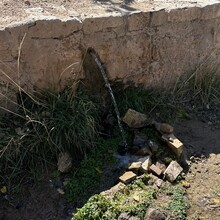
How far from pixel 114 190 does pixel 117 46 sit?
4.27ft

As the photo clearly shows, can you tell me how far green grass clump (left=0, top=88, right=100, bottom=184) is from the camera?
3.25 m

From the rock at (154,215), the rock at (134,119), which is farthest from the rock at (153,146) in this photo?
the rock at (154,215)

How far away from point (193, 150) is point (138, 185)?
0.79 m

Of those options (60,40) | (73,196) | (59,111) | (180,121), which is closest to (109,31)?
(60,40)

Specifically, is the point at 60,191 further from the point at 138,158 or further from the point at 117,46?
the point at 117,46

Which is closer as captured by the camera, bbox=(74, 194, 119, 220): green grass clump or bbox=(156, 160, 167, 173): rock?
bbox=(74, 194, 119, 220): green grass clump

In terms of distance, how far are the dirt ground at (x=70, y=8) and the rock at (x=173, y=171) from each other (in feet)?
4.50

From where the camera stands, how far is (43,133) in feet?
10.9

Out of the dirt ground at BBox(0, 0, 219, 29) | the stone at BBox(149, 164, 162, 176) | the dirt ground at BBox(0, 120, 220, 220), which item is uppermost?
the dirt ground at BBox(0, 0, 219, 29)

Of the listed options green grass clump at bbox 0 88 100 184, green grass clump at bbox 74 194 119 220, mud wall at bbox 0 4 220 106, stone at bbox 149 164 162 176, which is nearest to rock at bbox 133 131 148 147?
stone at bbox 149 164 162 176

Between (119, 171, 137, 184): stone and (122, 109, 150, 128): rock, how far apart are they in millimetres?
525

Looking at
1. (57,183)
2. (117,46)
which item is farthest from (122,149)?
(117,46)

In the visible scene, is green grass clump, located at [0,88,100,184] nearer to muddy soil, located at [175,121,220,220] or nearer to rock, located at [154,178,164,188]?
rock, located at [154,178,164,188]

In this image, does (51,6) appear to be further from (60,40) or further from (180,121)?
(180,121)
